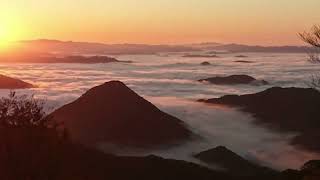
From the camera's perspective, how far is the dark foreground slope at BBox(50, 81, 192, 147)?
2805 inches

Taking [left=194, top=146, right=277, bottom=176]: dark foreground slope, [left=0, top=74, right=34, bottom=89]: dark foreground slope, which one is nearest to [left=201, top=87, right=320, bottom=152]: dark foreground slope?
[left=194, top=146, right=277, bottom=176]: dark foreground slope

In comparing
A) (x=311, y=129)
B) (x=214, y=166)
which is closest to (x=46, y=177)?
(x=214, y=166)

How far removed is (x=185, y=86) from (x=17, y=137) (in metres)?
134

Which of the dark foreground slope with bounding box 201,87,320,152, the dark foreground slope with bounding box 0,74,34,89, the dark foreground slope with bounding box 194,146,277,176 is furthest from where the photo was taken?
the dark foreground slope with bounding box 0,74,34,89

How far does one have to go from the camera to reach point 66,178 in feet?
76.0

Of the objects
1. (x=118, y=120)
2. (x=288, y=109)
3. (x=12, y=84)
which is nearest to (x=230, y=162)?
(x=118, y=120)

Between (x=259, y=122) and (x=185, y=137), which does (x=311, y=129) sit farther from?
(x=185, y=137)

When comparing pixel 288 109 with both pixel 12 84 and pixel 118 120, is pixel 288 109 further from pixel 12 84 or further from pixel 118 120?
pixel 12 84

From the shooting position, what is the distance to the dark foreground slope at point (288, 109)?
273ft

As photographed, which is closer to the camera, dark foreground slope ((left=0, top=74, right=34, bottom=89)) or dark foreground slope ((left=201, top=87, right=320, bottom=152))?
dark foreground slope ((left=201, top=87, right=320, bottom=152))

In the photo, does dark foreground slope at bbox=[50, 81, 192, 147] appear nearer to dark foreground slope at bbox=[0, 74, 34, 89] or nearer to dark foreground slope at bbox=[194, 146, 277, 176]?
dark foreground slope at bbox=[194, 146, 277, 176]

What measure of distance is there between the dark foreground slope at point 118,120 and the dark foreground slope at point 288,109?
15.7m

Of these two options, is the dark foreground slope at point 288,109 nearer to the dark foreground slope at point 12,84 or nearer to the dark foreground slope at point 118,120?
the dark foreground slope at point 118,120

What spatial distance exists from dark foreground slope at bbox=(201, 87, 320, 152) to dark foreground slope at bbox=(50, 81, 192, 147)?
620 inches
